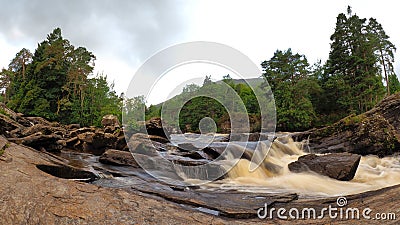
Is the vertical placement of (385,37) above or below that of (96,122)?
above

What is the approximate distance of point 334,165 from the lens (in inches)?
298

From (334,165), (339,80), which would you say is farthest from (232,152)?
(339,80)

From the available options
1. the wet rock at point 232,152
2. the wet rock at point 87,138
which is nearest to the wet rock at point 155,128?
the wet rock at point 87,138

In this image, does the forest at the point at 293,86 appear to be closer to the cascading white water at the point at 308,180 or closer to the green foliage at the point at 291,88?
the green foliage at the point at 291,88

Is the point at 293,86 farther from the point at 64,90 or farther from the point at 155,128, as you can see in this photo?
the point at 64,90

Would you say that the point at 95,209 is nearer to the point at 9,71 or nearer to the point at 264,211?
the point at 264,211

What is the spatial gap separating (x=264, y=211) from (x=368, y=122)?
10.2 meters

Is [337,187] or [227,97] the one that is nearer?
[337,187]

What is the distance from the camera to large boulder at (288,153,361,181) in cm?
732

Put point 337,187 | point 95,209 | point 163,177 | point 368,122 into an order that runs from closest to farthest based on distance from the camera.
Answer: point 95,209
point 337,187
point 163,177
point 368,122

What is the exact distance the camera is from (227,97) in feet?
116

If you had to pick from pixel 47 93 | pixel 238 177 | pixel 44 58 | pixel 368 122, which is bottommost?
pixel 238 177

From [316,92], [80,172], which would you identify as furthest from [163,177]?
[316,92]

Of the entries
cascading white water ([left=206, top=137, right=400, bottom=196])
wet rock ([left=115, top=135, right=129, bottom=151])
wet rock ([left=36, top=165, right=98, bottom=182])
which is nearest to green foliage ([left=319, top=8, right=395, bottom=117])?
cascading white water ([left=206, top=137, right=400, bottom=196])
